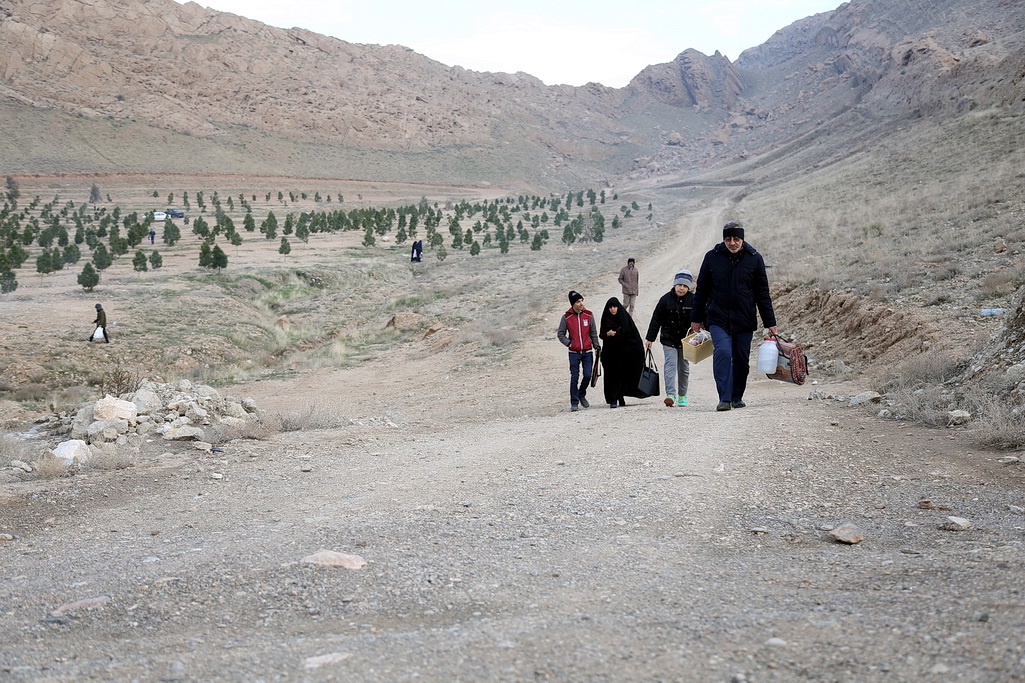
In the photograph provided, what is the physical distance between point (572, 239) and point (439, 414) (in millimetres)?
34660

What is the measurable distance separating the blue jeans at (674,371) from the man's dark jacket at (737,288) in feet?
5.87

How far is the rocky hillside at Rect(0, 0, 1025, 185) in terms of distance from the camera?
86625 millimetres

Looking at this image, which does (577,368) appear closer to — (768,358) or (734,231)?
(768,358)

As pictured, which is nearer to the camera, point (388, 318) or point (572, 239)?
point (388, 318)

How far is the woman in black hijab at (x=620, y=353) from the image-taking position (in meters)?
10.2

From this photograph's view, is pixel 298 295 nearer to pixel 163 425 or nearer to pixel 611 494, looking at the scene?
pixel 163 425

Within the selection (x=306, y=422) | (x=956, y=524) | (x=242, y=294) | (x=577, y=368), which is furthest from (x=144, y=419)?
(x=242, y=294)

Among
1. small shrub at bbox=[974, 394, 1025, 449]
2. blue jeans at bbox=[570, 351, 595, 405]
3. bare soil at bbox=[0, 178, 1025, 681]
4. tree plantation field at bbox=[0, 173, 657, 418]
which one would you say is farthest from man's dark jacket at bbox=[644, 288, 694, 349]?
tree plantation field at bbox=[0, 173, 657, 418]

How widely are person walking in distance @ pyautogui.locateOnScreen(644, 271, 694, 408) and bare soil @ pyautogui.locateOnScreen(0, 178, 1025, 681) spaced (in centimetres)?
148

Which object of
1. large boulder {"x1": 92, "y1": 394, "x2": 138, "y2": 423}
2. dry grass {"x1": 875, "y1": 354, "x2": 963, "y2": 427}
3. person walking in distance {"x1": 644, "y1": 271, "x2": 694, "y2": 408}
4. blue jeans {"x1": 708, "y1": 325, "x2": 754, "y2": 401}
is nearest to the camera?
dry grass {"x1": 875, "y1": 354, "x2": 963, "y2": 427}

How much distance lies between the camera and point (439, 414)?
12.1 meters

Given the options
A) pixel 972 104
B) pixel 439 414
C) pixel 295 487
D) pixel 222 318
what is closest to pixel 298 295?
pixel 222 318

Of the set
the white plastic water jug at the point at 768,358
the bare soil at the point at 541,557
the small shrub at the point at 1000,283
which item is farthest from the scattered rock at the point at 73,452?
the small shrub at the point at 1000,283

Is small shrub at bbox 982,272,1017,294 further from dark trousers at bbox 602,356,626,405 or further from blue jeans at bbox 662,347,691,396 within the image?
dark trousers at bbox 602,356,626,405
